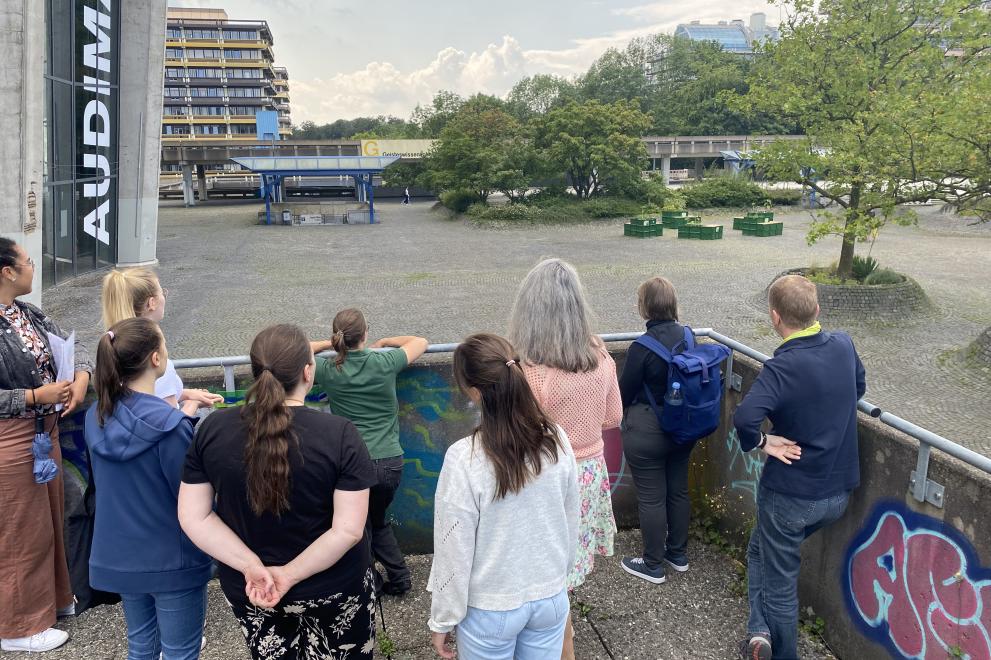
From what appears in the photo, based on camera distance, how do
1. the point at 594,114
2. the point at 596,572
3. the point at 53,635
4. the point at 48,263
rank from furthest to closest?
the point at 594,114
the point at 48,263
the point at 596,572
the point at 53,635

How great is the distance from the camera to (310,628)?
229 cm

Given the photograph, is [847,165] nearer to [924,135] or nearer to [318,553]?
[924,135]

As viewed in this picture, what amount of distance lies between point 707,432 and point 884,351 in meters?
8.28

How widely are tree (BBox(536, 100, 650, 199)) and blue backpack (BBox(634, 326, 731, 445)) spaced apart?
28.5 metres

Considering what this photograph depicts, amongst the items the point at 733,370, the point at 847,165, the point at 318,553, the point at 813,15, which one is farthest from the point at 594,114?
the point at 318,553

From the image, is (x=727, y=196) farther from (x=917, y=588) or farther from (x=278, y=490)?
(x=278, y=490)

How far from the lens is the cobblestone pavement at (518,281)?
9.78m

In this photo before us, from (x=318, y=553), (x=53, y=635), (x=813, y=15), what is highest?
(x=813, y=15)

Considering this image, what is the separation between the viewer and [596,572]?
3869mm

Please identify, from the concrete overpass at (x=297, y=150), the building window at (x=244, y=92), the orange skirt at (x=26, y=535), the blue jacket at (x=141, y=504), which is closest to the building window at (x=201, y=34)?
the building window at (x=244, y=92)

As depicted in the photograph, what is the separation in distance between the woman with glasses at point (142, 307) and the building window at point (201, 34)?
101664mm

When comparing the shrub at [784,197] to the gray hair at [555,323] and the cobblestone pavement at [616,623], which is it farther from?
the gray hair at [555,323]

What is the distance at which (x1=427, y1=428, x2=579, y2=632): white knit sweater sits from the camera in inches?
81.0

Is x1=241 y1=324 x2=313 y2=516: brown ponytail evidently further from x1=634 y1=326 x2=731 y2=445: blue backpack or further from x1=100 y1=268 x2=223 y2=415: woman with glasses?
x1=634 y1=326 x2=731 y2=445: blue backpack
